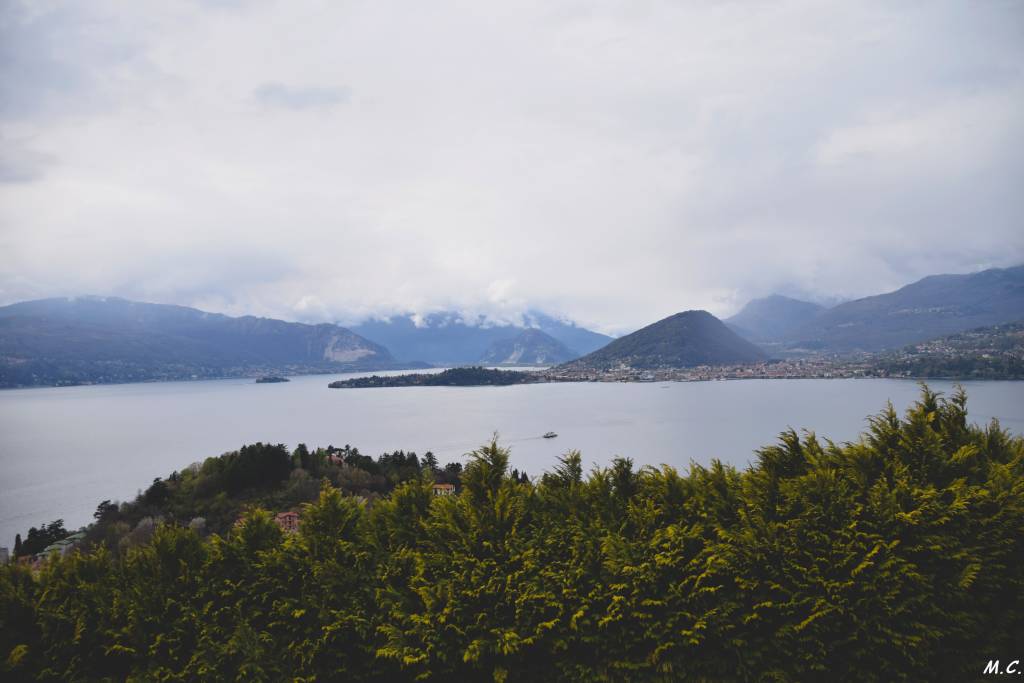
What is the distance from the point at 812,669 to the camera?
6.03 m

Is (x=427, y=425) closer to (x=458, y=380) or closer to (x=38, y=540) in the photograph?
(x=38, y=540)

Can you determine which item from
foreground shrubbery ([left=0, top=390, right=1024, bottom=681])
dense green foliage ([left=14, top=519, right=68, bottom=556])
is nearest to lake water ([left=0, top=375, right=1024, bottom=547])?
Answer: dense green foliage ([left=14, top=519, right=68, bottom=556])

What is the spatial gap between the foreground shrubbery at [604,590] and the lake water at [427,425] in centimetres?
2772

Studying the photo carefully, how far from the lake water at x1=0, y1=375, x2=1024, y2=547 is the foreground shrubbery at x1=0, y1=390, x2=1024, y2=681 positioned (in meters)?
27.7

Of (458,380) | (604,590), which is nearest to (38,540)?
(604,590)

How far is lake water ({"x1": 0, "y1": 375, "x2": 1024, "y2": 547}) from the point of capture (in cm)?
5731

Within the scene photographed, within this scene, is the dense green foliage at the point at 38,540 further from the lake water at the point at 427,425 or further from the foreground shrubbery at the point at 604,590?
the foreground shrubbery at the point at 604,590

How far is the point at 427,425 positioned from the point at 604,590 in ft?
280

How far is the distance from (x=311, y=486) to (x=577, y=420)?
56.0m

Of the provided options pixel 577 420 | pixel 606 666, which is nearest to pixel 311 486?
pixel 606 666

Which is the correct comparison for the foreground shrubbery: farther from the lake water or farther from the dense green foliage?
the dense green foliage

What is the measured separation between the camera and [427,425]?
90062mm

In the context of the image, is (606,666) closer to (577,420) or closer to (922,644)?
(922,644)

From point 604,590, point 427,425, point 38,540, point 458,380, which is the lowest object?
point 38,540
